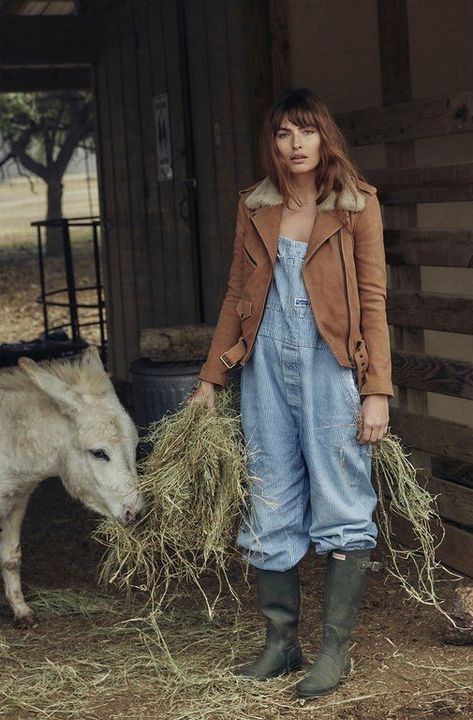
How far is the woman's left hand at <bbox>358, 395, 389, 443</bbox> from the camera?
382 centimetres

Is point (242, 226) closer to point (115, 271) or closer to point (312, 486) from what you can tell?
point (312, 486)

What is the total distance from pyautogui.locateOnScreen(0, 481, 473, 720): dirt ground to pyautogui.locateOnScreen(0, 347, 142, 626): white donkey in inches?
18.5

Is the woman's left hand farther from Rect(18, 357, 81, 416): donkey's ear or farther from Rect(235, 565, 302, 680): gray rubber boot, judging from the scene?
Rect(18, 357, 81, 416): donkey's ear

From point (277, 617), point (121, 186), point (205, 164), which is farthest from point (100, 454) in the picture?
point (121, 186)

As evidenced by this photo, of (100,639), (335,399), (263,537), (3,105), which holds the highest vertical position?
(3,105)

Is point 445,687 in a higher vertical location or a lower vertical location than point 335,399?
lower

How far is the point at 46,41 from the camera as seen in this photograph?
8859mm

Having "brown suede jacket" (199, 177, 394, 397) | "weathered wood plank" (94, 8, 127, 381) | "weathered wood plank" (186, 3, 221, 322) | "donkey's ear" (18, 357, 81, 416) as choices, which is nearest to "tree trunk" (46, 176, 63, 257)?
"weathered wood plank" (94, 8, 127, 381)

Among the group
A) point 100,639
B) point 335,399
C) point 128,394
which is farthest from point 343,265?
point 128,394

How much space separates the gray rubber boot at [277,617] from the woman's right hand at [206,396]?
60 centimetres

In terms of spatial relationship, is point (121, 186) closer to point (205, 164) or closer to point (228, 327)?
point (205, 164)

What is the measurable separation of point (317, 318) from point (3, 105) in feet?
65.8

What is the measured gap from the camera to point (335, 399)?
387 cm

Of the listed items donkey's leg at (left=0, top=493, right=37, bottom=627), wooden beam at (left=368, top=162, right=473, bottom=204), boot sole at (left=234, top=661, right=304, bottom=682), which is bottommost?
boot sole at (left=234, top=661, right=304, bottom=682)
